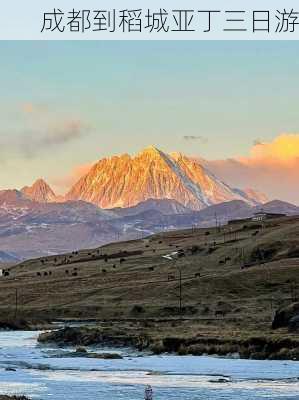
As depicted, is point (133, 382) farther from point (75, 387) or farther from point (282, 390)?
point (282, 390)

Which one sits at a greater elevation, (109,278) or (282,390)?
(109,278)

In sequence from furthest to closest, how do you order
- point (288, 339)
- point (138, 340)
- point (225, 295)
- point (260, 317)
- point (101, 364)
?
point (225, 295) < point (260, 317) < point (138, 340) < point (288, 339) < point (101, 364)

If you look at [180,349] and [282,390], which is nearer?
[282,390]

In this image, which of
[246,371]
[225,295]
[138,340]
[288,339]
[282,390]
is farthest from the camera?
[225,295]

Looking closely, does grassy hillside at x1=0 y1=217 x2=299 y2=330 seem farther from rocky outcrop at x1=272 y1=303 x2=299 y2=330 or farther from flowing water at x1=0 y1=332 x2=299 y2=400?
flowing water at x1=0 y1=332 x2=299 y2=400

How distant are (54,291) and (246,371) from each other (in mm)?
132712

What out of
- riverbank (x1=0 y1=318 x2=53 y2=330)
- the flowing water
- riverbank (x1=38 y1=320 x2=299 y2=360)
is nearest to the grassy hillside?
riverbank (x1=0 y1=318 x2=53 y2=330)

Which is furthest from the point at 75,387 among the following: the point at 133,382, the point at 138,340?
the point at 138,340

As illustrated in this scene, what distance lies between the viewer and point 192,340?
83562 millimetres

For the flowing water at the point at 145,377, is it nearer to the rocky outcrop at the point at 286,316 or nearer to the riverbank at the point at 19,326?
the rocky outcrop at the point at 286,316

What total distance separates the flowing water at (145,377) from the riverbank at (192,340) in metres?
3.01

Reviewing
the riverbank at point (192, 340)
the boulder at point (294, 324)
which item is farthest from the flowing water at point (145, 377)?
the boulder at point (294, 324)

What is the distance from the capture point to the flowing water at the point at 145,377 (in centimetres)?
4809

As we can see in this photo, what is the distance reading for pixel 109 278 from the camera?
199 meters
